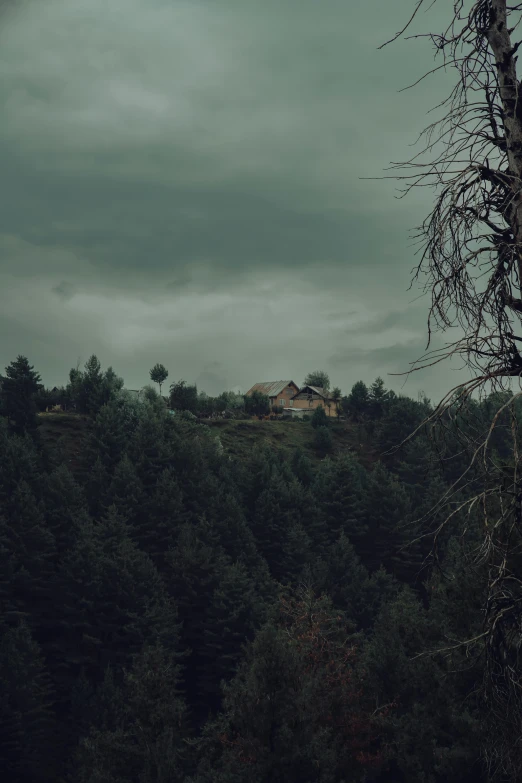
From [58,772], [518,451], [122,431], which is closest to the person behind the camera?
[518,451]

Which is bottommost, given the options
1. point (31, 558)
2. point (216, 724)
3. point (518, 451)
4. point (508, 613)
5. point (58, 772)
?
A: point (58, 772)

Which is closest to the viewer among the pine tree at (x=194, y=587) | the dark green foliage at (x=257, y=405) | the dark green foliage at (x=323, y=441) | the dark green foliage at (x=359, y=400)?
the pine tree at (x=194, y=587)

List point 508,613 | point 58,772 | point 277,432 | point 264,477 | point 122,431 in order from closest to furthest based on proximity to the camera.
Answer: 1. point 508,613
2. point 58,772
3. point 264,477
4. point 122,431
5. point 277,432

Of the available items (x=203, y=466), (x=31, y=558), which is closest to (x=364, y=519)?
(x=203, y=466)

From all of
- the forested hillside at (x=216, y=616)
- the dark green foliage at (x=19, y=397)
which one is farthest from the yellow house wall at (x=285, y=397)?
the dark green foliage at (x=19, y=397)

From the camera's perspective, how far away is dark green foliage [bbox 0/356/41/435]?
275 ft

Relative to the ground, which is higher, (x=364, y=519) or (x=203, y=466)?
→ (x=203, y=466)

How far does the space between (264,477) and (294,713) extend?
4630cm

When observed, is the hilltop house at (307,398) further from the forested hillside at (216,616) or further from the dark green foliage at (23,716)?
the dark green foliage at (23,716)

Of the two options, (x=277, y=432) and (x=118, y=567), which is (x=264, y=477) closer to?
(x=118, y=567)

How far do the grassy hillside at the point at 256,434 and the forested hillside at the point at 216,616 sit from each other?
144 centimetres

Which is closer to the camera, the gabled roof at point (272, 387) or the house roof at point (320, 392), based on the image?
the house roof at point (320, 392)

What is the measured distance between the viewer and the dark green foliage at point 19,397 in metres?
83.9

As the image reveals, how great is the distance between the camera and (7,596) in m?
50.8
